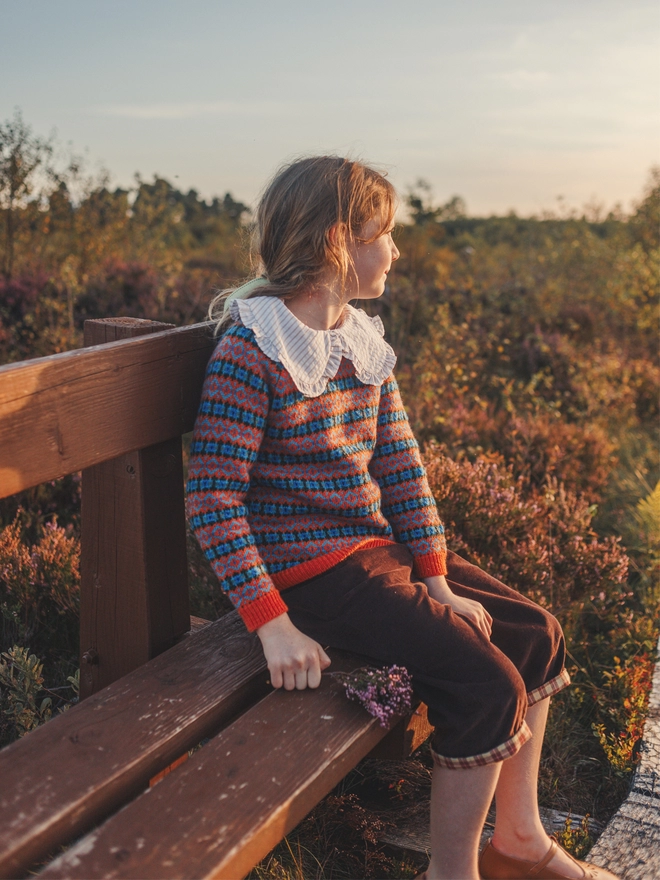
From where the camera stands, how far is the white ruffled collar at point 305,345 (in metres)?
1.91

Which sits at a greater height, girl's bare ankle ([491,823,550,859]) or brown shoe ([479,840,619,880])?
girl's bare ankle ([491,823,550,859])

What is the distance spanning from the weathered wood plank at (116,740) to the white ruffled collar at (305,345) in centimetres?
67

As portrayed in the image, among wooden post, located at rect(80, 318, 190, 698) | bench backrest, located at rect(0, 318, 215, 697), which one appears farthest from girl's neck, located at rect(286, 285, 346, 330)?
wooden post, located at rect(80, 318, 190, 698)

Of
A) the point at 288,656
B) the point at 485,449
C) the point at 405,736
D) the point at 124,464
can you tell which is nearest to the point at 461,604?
the point at 405,736

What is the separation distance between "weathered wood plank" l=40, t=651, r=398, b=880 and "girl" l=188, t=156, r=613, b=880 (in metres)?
0.13

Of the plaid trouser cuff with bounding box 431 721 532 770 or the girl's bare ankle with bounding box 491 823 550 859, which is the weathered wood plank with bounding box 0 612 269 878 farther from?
the girl's bare ankle with bounding box 491 823 550 859

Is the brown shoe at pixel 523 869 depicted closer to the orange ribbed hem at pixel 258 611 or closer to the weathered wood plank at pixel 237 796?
the weathered wood plank at pixel 237 796

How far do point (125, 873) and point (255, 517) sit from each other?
0.88 m

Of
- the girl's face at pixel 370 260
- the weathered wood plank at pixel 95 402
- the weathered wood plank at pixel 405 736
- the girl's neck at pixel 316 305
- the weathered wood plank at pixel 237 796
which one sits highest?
the girl's face at pixel 370 260

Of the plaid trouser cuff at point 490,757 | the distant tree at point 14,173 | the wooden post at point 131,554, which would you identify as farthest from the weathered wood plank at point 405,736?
the distant tree at point 14,173

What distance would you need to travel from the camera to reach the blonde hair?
2.00 meters

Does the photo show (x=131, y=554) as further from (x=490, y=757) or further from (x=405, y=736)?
(x=490, y=757)

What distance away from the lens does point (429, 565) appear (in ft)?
7.02

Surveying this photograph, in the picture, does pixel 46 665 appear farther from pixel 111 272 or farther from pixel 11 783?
pixel 111 272
